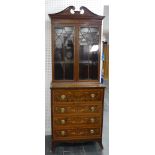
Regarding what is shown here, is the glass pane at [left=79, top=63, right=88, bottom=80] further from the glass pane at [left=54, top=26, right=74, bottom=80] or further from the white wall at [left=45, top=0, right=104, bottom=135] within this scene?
the white wall at [left=45, top=0, right=104, bottom=135]

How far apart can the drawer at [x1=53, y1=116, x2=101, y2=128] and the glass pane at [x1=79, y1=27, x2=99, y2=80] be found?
0.56m

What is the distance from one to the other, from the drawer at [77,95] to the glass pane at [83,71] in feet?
0.96

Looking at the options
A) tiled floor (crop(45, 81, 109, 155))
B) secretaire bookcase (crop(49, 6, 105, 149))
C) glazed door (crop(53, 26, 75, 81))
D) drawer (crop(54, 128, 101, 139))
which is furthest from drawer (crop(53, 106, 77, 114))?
tiled floor (crop(45, 81, 109, 155))

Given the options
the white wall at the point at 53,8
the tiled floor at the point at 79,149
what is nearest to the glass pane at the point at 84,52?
the white wall at the point at 53,8

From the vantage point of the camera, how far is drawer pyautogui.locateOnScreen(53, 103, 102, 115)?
8.22ft

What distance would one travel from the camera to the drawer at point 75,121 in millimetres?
2535

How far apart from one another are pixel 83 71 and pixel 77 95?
411 millimetres

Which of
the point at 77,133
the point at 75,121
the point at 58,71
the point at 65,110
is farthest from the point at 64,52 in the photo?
the point at 77,133

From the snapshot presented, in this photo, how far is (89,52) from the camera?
8.97 ft

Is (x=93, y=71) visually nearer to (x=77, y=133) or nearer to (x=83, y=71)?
(x=83, y=71)
